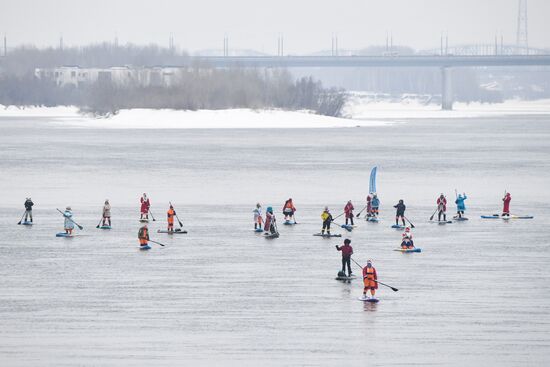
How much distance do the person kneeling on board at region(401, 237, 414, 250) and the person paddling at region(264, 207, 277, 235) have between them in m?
5.00

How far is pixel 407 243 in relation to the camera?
3753 cm

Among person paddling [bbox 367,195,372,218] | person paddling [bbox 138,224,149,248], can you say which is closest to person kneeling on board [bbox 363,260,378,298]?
person paddling [bbox 138,224,149,248]

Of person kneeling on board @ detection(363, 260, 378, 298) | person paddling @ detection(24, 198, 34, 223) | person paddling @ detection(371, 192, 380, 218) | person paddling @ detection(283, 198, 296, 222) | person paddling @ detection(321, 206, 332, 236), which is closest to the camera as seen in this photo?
person kneeling on board @ detection(363, 260, 378, 298)

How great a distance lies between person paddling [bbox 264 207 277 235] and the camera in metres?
40.9

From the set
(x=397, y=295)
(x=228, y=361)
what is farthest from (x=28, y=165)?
(x=228, y=361)

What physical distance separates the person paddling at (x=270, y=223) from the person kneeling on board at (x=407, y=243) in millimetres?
4996

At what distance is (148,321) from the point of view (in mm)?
27172

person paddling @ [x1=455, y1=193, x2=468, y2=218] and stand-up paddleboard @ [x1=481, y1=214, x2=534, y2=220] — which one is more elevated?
person paddling @ [x1=455, y1=193, x2=468, y2=218]

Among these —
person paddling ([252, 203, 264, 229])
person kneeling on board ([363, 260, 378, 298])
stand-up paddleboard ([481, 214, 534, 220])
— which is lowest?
person kneeling on board ([363, 260, 378, 298])

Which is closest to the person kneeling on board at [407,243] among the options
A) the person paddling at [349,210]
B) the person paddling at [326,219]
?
the person paddling at [326,219]

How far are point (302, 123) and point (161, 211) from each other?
11341 centimetres

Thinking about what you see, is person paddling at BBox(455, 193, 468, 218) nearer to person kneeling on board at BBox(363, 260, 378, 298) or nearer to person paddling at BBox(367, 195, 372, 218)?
person paddling at BBox(367, 195, 372, 218)

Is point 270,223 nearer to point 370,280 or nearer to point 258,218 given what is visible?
point 258,218

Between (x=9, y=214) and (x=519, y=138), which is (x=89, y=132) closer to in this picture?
(x=519, y=138)
